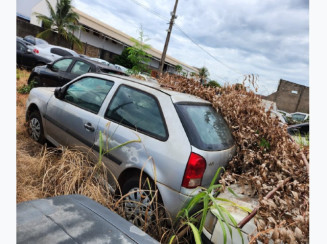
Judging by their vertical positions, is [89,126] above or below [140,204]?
above

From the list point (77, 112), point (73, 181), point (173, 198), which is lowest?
point (73, 181)

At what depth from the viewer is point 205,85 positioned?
Result: 14.0 feet

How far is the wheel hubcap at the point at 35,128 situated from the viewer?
3.89 metres

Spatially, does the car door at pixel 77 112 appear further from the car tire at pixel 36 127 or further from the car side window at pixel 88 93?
the car tire at pixel 36 127

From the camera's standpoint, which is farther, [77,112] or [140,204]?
[77,112]

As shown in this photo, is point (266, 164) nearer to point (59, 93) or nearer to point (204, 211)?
point (204, 211)

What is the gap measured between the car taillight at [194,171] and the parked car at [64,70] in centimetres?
483

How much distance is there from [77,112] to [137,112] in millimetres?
1021

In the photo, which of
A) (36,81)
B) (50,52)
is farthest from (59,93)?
(50,52)

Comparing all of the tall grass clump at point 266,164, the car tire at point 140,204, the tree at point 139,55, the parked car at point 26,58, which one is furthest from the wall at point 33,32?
the car tire at point 140,204

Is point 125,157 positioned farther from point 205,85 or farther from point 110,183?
point 205,85

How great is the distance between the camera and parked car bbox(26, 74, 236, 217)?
2.21m

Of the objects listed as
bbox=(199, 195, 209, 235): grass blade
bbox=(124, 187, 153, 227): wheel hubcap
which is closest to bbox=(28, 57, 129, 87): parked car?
bbox=(124, 187, 153, 227): wheel hubcap

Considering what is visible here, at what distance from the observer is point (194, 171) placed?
2.17 m
